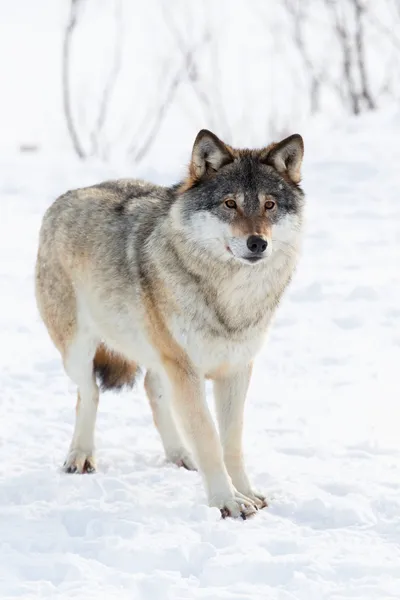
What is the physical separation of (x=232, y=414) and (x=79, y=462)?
0.96 meters

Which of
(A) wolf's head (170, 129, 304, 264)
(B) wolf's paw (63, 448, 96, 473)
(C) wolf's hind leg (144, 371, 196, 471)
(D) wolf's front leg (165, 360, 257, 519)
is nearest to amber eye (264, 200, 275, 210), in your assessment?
(A) wolf's head (170, 129, 304, 264)

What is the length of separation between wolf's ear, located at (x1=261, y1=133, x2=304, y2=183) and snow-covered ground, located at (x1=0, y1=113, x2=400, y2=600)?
166cm

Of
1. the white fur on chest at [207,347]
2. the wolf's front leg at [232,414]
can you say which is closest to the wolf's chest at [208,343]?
the white fur on chest at [207,347]

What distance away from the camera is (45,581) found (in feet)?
12.6

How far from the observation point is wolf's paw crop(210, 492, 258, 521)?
4.84 metres

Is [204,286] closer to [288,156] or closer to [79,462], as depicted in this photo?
[288,156]

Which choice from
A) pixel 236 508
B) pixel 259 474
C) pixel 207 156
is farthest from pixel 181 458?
pixel 207 156

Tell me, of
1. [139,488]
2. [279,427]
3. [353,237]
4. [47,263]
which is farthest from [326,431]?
[353,237]

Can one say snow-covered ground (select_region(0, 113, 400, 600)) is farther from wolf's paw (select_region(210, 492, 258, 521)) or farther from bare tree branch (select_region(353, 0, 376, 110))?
bare tree branch (select_region(353, 0, 376, 110))

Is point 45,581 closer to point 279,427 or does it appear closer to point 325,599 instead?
point 325,599

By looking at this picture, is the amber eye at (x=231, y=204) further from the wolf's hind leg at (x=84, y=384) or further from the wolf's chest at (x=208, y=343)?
the wolf's hind leg at (x=84, y=384)

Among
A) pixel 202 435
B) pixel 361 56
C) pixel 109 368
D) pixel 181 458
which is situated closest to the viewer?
pixel 202 435

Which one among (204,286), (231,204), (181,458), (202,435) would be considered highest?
(231,204)

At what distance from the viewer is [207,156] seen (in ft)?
16.8
